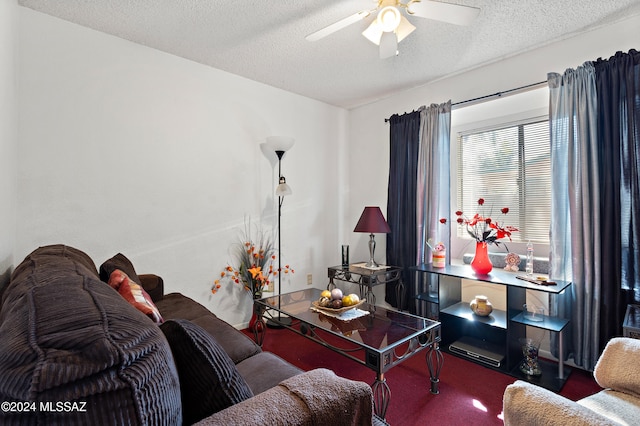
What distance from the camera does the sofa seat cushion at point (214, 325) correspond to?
1617mm

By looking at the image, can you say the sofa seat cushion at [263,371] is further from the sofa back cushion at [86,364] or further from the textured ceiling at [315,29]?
the textured ceiling at [315,29]

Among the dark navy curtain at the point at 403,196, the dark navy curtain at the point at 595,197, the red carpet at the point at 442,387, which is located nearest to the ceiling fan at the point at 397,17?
the dark navy curtain at the point at 595,197

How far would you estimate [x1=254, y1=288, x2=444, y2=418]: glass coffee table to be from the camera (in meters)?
1.62

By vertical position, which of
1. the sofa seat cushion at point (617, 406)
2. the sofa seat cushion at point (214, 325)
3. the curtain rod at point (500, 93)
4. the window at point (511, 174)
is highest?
the curtain rod at point (500, 93)

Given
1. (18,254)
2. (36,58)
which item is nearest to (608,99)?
(36,58)

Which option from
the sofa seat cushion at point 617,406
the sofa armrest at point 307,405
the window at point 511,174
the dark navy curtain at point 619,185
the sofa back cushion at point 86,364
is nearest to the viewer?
the sofa back cushion at point 86,364

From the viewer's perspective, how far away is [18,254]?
2.09 metres

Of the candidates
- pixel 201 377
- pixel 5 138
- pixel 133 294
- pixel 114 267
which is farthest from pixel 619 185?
pixel 5 138

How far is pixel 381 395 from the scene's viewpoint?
165cm

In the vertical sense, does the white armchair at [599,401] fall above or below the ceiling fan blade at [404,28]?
below

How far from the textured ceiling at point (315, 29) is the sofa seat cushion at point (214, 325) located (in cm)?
200

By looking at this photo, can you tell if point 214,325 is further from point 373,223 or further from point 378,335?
point 373,223

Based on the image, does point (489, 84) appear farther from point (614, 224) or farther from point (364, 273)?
point (364, 273)

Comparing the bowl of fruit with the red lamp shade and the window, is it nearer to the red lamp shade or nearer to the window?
the red lamp shade
